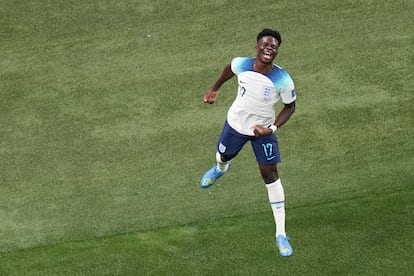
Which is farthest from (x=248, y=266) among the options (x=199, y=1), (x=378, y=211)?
(x=199, y=1)

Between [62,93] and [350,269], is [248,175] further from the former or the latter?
[62,93]

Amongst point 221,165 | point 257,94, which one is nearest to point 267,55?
point 257,94

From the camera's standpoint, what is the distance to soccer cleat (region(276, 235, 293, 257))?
33.1ft

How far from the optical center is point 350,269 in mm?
10219

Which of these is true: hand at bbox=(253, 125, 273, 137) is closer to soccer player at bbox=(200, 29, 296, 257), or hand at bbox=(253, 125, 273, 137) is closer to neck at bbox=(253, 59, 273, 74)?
soccer player at bbox=(200, 29, 296, 257)

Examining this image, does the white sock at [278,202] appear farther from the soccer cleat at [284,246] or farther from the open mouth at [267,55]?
the open mouth at [267,55]

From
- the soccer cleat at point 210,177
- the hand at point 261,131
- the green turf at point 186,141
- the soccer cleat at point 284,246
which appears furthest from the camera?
the soccer cleat at point 210,177

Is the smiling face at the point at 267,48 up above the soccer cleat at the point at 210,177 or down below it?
above

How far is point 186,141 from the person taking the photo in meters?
12.3

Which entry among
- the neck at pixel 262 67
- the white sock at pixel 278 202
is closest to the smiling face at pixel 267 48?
the neck at pixel 262 67

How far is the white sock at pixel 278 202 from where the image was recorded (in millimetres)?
10125

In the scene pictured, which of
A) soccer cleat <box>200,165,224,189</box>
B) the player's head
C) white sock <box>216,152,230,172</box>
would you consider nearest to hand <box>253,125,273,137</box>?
the player's head

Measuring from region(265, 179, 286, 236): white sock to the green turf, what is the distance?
1.48 ft

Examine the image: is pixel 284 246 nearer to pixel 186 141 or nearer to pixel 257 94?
pixel 257 94
